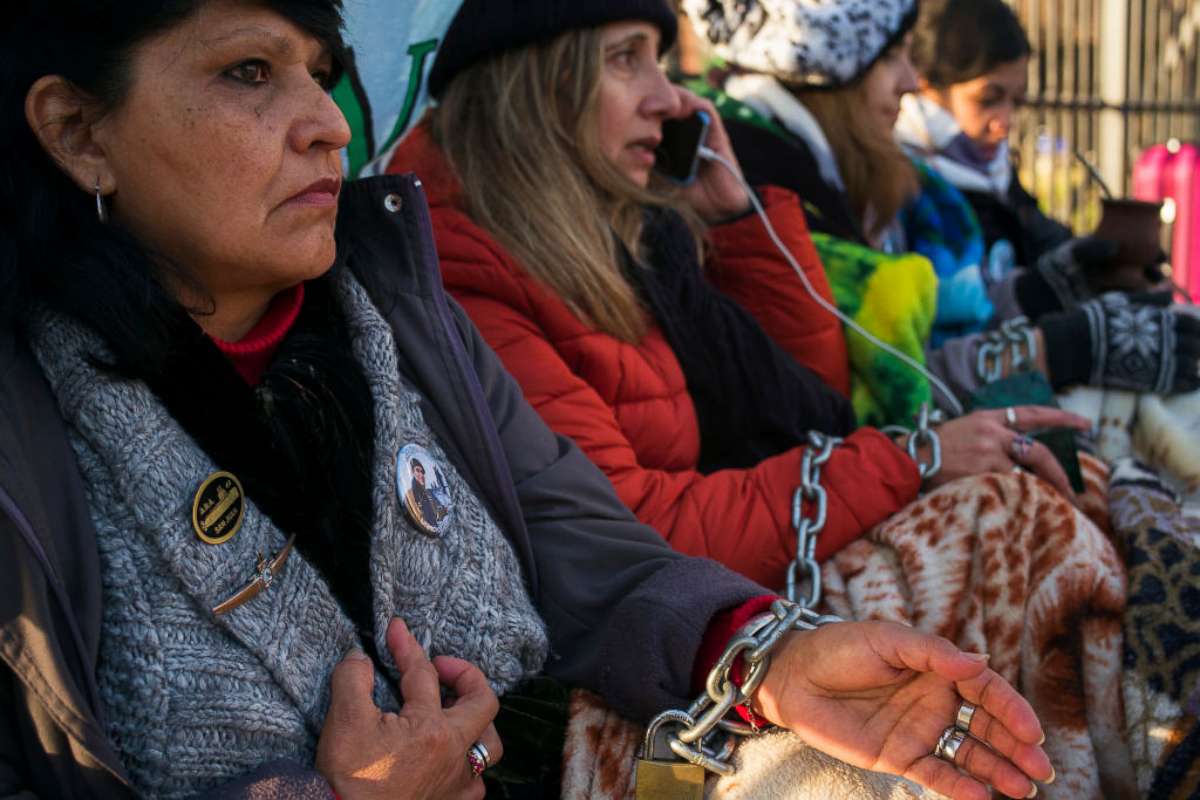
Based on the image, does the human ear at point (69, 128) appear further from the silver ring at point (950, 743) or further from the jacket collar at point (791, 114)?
→ the jacket collar at point (791, 114)

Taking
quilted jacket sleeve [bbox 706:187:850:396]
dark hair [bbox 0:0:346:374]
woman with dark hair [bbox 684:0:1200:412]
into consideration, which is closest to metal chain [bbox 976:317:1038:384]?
woman with dark hair [bbox 684:0:1200:412]

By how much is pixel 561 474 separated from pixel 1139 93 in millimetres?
9251

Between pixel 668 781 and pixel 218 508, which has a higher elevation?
pixel 218 508

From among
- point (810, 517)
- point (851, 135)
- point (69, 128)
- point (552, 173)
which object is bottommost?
point (810, 517)

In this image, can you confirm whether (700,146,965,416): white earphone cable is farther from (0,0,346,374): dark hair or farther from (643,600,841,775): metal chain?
(0,0,346,374): dark hair

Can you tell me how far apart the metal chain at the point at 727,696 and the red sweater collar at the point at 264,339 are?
76 centimetres

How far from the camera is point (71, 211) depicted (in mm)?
1689

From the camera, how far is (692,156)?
125 inches

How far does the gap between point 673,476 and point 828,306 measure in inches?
31.1

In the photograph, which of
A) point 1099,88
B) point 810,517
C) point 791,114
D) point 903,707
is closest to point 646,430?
point 810,517

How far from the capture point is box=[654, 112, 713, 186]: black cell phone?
3.17 meters

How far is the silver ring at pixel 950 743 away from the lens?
167cm

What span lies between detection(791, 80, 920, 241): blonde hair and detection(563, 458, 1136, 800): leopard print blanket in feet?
5.91

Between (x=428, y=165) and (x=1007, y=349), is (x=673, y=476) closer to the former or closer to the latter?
(x=428, y=165)
